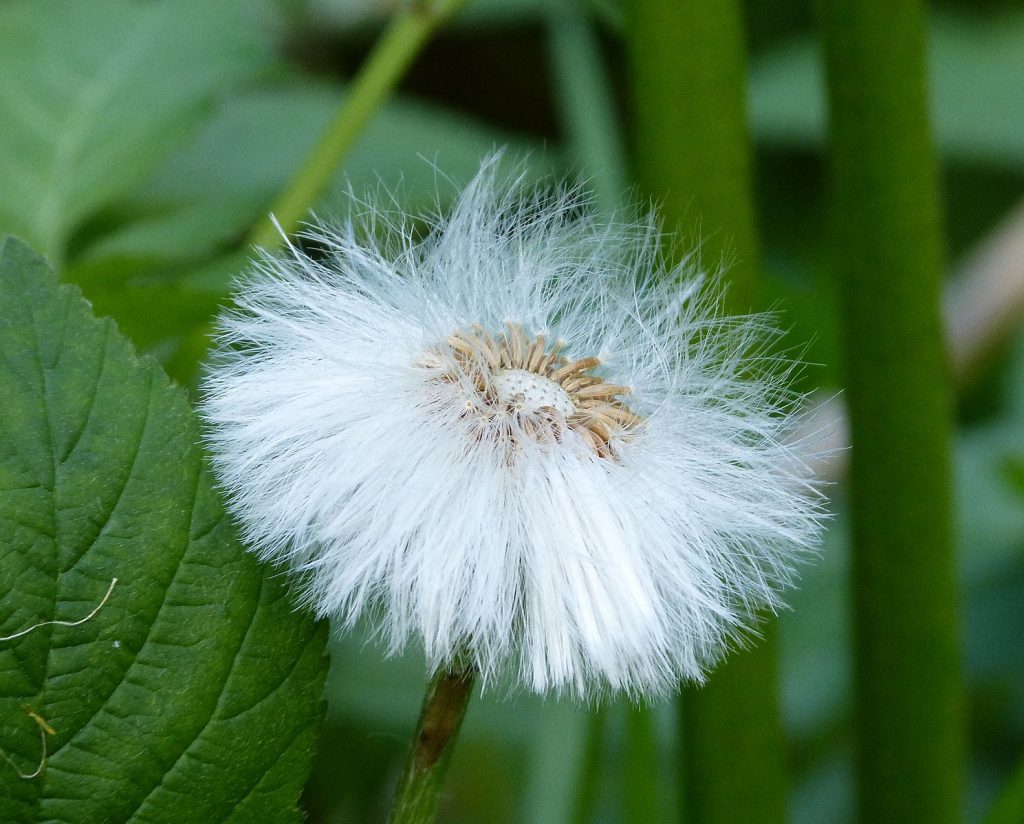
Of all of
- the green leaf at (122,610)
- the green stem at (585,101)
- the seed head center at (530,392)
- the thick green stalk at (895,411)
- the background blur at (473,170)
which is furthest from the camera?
the green stem at (585,101)

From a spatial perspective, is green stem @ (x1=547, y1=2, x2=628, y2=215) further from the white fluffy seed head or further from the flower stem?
the flower stem

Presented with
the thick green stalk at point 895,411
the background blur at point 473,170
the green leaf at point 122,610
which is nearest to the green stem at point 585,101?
the background blur at point 473,170

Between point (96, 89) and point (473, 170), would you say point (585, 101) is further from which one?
point (96, 89)

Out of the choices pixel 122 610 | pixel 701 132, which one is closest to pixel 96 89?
pixel 701 132

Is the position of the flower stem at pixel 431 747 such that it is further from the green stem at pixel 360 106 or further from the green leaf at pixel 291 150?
the green leaf at pixel 291 150

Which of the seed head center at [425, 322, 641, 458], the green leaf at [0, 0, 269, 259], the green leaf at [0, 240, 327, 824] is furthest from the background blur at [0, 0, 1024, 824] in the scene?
the green leaf at [0, 240, 327, 824]

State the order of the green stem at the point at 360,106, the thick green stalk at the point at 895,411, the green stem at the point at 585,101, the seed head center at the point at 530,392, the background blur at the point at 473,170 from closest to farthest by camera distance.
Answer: the seed head center at the point at 530,392 → the thick green stalk at the point at 895,411 → the green stem at the point at 360,106 → the background blur at the point at 473,170 → the green stem at the point at 585,101
